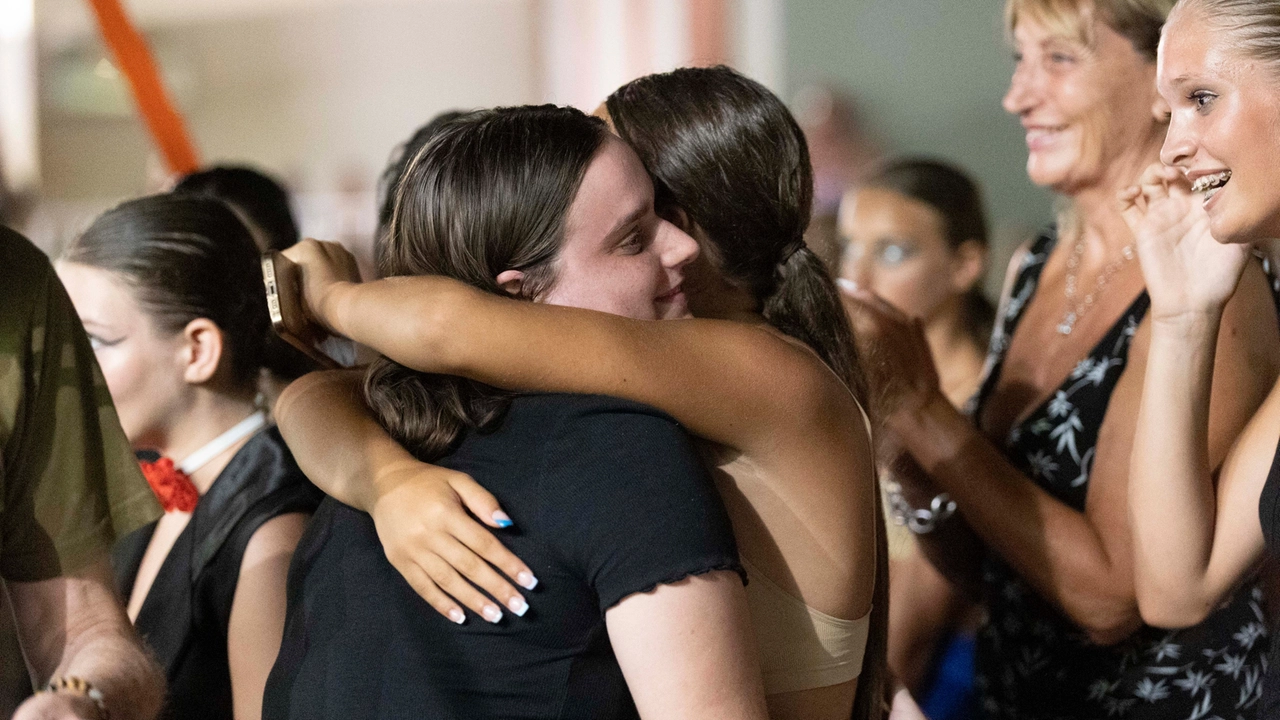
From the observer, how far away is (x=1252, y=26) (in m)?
1.13

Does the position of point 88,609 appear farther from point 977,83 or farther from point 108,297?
point 977,83

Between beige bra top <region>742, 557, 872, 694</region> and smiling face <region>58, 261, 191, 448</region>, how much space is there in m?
0.89

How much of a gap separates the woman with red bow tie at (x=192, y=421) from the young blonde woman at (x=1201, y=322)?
3.11 ft

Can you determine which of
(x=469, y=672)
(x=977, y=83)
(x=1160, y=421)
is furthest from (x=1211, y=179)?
(x=977, y=83)

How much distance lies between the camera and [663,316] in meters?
1.17

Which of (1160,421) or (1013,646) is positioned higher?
(1160,421)

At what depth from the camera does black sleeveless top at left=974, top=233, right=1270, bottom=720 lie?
1.50 meters

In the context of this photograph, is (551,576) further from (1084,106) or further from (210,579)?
(1084,106)

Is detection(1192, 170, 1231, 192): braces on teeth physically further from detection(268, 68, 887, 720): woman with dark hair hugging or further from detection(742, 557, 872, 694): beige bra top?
detection(742, 557, 872, 694): beige bra top

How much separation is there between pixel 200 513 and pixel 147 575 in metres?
0.16

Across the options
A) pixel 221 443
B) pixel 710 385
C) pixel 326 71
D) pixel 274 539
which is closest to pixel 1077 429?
pixel 710 385

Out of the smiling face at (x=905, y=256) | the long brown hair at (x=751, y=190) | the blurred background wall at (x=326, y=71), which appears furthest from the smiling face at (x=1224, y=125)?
the blurred background wall at (x=326, y=71)

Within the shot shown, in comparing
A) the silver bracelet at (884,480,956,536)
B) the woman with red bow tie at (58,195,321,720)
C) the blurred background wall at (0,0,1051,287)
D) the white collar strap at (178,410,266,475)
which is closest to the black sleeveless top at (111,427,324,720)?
the woman with red bow tie at (58,195,321,720)

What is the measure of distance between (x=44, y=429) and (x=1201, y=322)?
1132 millimetres
